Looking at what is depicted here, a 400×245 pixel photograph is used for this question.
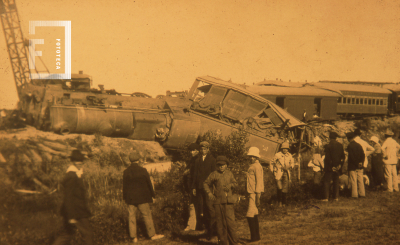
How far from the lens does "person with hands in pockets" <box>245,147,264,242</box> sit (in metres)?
5.37

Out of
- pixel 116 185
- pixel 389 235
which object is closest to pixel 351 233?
pixel 389 235

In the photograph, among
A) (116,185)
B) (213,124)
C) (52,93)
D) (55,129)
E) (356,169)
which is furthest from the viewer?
(213,124)

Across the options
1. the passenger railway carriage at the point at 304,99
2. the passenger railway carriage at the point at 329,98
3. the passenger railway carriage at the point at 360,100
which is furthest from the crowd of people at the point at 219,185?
the passenger railway carriage at the point at 360,100

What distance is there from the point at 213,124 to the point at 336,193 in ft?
21.7

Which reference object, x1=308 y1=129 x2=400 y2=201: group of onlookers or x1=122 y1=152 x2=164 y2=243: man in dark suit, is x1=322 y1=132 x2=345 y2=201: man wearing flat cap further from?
x1=122 y1=152 x2=164 y2=243: man in dark suit

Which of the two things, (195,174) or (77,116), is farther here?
(77,116)

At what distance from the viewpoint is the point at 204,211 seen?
6281mm

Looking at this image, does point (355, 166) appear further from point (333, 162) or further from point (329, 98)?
point (329, 98)

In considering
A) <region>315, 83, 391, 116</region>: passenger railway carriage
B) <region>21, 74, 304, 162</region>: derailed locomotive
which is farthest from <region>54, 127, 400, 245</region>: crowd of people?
<region>315, 83, 391, 116</region>: passenger railway carriage

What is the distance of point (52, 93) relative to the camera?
13.0 metres

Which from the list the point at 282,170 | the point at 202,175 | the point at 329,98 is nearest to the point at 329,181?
the point at 282,170

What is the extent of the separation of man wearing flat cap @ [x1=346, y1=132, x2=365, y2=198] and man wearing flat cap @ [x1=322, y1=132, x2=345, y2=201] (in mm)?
251

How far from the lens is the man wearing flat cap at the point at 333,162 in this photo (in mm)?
7926

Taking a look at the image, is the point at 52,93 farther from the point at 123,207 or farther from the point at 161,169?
the point at 123,207
